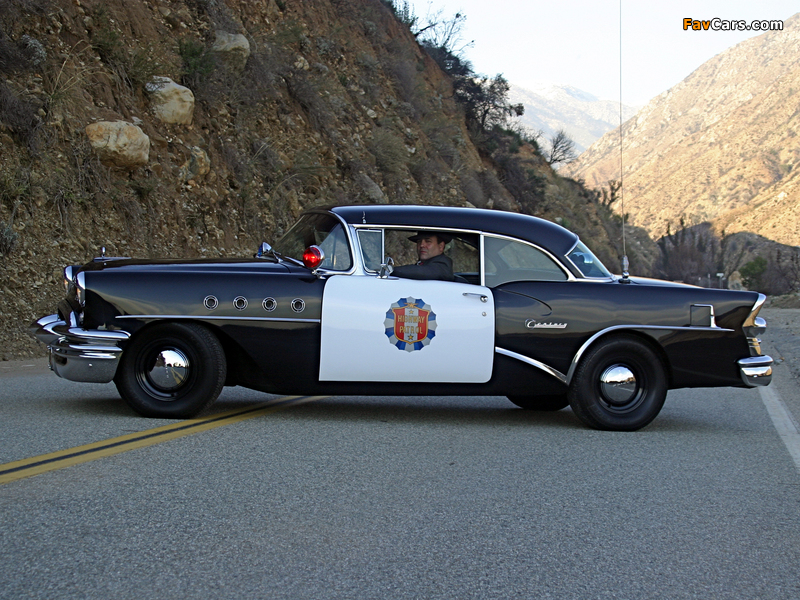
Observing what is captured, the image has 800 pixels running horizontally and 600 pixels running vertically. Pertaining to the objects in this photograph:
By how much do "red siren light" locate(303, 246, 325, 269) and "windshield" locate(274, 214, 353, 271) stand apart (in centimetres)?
10

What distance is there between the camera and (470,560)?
337cm

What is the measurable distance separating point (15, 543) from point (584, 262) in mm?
4564

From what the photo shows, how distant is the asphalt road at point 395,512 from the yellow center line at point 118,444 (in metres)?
0.10

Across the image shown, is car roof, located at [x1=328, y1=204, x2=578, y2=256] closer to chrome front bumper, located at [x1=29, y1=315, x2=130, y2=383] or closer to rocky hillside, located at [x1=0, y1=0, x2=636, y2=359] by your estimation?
chrome front bumper, located at [x1=29, y1=315, x2=130, y2=383]

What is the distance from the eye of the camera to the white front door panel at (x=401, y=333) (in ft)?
19.7

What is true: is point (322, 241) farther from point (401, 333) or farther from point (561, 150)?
point (561, 150)

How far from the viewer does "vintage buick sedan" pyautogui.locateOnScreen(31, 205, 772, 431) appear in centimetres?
599

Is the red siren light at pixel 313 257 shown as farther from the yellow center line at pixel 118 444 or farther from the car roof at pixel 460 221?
the yellow center line at pixel 118 444

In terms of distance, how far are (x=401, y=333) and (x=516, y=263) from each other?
108 cm

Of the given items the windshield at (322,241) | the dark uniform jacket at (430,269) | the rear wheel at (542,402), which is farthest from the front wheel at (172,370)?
the rear wheel at (542,402)

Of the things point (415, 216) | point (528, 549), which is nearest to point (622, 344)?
point (415, 216)

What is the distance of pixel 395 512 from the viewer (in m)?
3.99

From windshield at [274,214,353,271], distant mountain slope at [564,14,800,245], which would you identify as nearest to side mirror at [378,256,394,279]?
windshield at [274,214,353,271]

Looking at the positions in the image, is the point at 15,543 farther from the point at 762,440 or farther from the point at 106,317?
the point at 762,440
